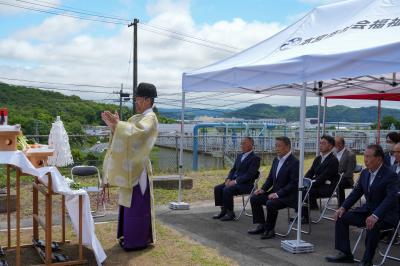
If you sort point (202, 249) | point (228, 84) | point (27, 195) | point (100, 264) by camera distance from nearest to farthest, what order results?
point (100, 264) < point (202, 249) < point (228, 84) < point (27, 195)

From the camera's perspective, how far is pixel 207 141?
1745 cm

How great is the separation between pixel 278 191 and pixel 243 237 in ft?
2.46

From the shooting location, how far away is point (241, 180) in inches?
270

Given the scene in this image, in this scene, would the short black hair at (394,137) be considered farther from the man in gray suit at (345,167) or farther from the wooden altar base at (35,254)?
the wooden altar base at (35,254)

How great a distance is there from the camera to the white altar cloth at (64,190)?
4191mm

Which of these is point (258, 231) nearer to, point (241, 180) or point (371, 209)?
point (241, 180)

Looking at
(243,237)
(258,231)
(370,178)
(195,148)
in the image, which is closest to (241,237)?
(243,237)

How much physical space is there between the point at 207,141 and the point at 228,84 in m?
11.1

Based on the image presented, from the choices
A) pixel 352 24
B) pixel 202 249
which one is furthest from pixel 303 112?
pixel 202 249

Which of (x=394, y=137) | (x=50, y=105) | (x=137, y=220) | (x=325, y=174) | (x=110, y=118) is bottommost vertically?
(x=137, y=220)

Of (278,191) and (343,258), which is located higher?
(278,191)

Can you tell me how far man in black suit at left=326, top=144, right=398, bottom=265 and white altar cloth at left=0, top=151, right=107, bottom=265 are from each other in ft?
8.26

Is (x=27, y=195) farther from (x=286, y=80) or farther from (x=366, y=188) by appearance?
(x=366, y=188)

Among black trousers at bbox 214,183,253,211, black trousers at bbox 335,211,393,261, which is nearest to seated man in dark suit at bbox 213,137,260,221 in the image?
black trousers at bbox 214,183,253,211
